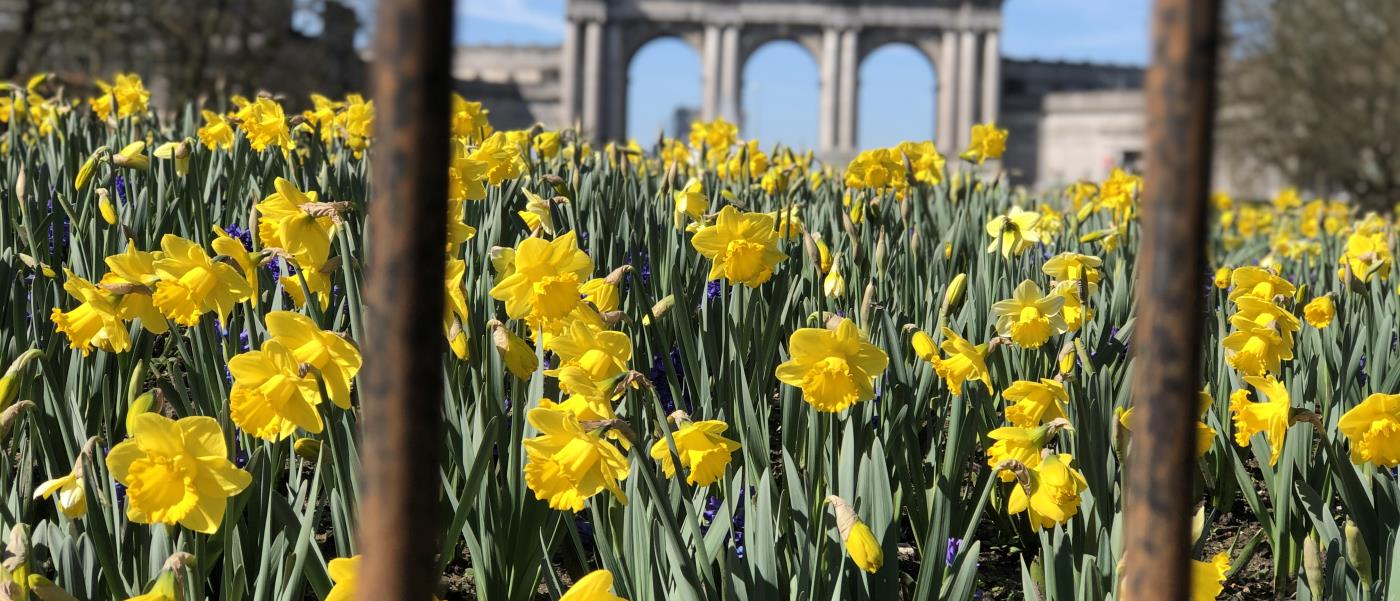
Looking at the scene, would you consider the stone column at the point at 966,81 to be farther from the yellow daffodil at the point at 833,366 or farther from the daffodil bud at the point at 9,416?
the daffodil bud at the point at 9,416

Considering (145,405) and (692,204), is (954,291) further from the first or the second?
(145,405)

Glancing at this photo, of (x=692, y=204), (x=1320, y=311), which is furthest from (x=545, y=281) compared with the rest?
(x=1320, y=311)

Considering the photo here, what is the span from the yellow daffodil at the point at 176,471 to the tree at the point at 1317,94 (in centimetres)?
1944

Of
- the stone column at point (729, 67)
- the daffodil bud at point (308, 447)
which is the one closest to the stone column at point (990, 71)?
the stone column at point (729, 67)

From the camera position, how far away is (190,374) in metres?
1.58

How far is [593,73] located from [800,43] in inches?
275

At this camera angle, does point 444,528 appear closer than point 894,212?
Yes

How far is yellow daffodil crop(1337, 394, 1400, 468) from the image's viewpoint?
1372mm

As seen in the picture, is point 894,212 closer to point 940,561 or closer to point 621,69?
point 940,561

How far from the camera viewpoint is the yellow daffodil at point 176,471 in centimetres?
101

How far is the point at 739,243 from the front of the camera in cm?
166

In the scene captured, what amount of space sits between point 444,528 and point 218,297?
1.23 feet

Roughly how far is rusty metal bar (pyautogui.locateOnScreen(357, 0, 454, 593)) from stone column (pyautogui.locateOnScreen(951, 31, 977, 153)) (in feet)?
134

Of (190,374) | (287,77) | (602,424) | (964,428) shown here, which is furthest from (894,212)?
(287,77)
